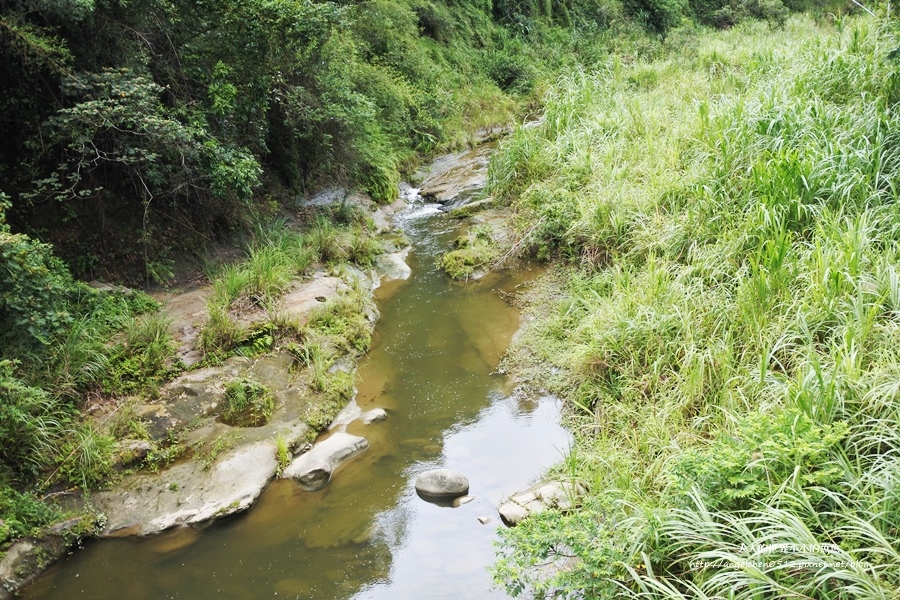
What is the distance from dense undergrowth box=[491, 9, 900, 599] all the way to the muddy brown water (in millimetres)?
465

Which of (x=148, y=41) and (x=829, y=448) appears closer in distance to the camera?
(x=829, y=448)

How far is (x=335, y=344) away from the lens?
6.79m

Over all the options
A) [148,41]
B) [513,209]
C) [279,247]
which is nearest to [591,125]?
[513,209]

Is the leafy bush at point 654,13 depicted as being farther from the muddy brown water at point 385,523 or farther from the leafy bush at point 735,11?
the muddy brown water at point 385,523

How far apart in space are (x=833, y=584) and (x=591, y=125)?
8107 millimetres

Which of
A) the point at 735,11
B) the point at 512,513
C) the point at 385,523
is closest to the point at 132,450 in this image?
the point at 385,523

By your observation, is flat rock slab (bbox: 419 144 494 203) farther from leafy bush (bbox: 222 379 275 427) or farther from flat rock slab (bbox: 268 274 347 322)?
leafy bush (bbox: 222 379 275 427)

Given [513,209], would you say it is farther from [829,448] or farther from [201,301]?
[829,448]

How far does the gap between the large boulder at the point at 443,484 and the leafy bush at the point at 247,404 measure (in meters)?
1.81

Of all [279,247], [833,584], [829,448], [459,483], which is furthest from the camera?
[279,247]

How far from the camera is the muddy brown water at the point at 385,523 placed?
4.16 meters

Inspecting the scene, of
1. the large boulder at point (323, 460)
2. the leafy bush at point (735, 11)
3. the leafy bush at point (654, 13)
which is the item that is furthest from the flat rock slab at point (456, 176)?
the leafy bush at point (735, 11)

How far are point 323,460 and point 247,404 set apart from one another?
1195 mm

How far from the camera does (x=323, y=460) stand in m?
5.21
